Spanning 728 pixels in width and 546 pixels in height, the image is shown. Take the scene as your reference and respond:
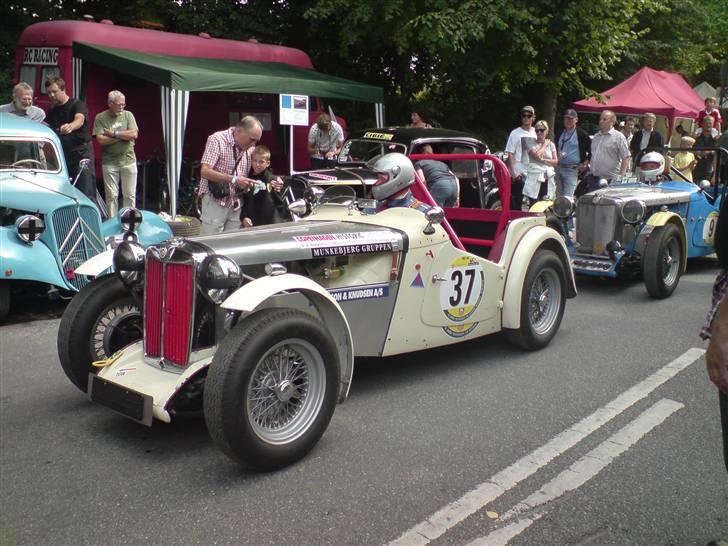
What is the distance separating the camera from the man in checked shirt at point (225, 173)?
6.35 metres

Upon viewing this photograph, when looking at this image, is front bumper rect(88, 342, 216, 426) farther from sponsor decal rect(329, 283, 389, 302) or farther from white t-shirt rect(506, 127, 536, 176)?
white t-shirt rect(506, 127, 536, 176)

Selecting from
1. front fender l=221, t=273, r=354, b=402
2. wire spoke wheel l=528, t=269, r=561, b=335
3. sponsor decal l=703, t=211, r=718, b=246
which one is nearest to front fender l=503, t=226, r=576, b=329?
wire spoke wheel l=528, t=269, r=561, b=335

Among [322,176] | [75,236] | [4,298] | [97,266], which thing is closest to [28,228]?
[75,236]

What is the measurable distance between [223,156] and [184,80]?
179 inches

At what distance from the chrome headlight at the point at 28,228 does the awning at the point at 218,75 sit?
447 centimetres

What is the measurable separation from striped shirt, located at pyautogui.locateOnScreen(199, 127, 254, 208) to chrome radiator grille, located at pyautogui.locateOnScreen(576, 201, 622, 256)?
12.6 feet

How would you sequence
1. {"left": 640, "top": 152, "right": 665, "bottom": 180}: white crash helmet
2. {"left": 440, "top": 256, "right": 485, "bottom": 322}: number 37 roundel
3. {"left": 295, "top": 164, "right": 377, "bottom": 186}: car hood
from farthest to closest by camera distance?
{"left": 295, "top": 164, "right": 377, "bottom": 186}: car hood → {"left": 640, "top": 152, "right": 665, "bottom": 180}: white crash helmet → {"left": 440, "top": 256, "right": 485, "bottom": 322}: number 37 roundel

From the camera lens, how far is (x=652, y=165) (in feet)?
28.6

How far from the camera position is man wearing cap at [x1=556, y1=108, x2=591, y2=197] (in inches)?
437

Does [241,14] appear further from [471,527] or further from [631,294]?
[471,527]

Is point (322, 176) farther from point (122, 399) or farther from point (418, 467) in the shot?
point (418, 467)

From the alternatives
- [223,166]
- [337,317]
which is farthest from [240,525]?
[223,166]

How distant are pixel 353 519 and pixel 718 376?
1587 millimetres

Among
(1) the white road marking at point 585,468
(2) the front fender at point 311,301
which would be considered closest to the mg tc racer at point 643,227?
(1) the white road marking at point 585,468
